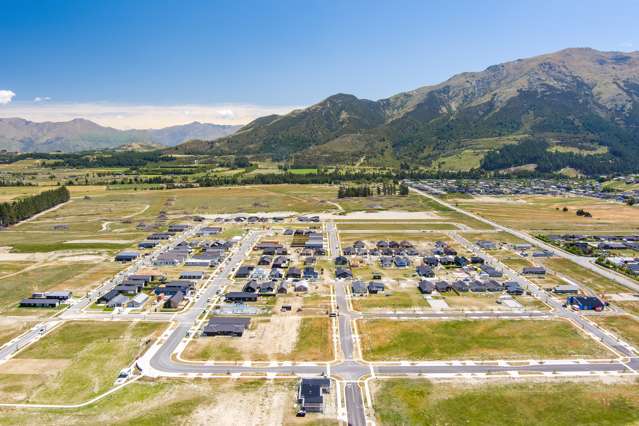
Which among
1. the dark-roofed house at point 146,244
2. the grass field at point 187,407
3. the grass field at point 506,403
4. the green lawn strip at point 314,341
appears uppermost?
the dark-roofed house at point 146,244

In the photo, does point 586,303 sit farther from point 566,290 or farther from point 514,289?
point 514,289

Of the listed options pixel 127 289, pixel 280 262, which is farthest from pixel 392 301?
pixel 127 289

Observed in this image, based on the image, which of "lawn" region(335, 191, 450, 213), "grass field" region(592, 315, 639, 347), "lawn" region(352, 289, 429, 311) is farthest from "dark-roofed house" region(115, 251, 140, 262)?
"grass field" region(592, 315, 639, 347)

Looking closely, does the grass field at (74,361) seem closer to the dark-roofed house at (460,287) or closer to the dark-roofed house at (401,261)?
the dark-roofed house at (401,261)

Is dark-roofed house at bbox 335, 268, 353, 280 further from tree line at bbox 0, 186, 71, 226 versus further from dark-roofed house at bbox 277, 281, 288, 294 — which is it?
tree line at bbox 0, 186, 71, 226

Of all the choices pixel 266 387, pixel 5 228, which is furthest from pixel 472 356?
pixel 5 228

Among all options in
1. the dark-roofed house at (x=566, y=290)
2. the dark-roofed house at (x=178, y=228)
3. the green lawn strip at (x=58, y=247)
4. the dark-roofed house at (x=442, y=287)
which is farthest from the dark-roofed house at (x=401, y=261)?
the green lawn strip at (x=58, y=247)
